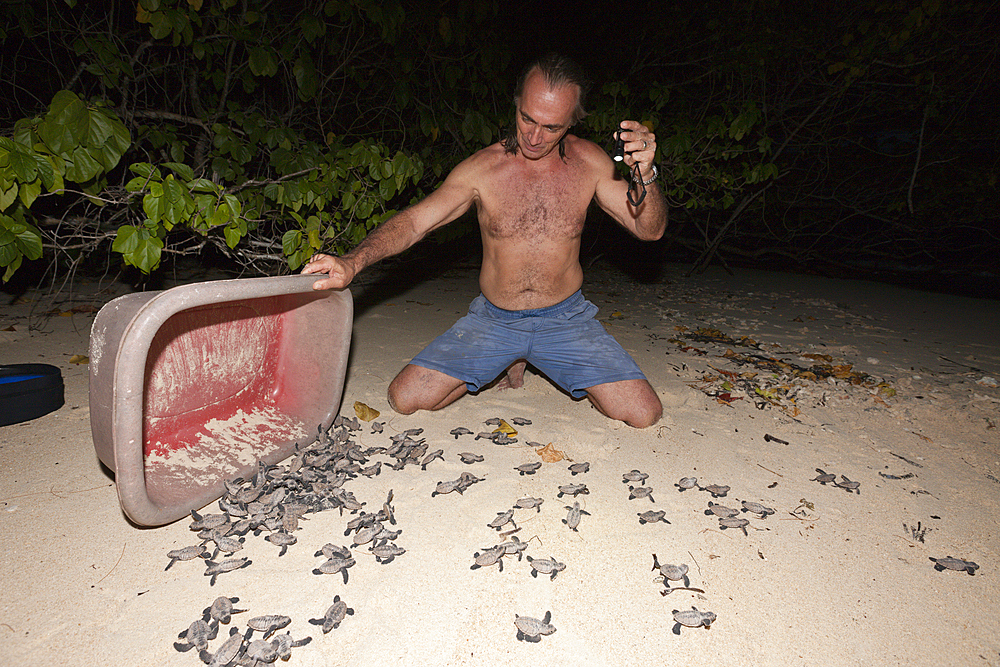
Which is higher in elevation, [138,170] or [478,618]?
[138,170]

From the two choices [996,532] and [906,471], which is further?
[906,471]

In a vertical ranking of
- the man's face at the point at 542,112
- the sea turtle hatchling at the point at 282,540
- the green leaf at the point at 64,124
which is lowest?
the sea turtle hatchling at the point at 282,540

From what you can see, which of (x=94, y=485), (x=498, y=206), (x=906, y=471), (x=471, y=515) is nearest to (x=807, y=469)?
(x=906, y=471)

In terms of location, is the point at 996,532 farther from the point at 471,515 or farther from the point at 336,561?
the point at 336,561

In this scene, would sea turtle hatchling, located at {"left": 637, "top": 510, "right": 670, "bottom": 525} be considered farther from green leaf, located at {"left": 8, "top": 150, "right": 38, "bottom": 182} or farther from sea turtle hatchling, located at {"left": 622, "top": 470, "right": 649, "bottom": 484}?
green leaf, located at {"left": 8, "top": 150, "right": 38, "bottom": 182}

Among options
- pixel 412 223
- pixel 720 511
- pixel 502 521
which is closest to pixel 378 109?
pixel 412 223

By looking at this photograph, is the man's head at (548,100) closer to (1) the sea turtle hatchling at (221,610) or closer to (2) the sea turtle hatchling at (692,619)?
(2) the sea turtle hatchling at (692,619)

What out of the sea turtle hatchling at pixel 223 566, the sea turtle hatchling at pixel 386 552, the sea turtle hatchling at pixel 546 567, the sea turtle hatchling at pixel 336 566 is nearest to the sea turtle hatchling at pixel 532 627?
the sea turtle hatchling at pixel 546 567

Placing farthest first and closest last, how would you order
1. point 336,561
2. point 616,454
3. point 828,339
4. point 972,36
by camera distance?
point 972,36, point 828,339, point 616,454, point 336,561

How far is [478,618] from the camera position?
1.53m

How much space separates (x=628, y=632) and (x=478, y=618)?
0.43m

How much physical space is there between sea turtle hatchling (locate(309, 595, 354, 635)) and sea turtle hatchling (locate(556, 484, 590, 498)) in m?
0.92

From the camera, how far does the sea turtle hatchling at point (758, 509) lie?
6.71 ft

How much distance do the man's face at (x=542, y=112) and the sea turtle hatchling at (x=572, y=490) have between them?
67.7 inches
